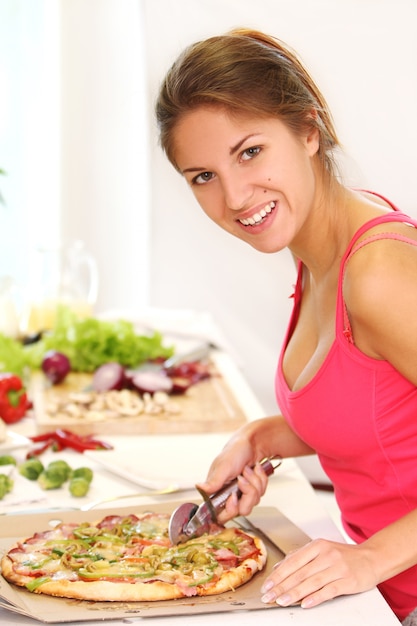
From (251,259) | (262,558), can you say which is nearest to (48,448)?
(262,558)

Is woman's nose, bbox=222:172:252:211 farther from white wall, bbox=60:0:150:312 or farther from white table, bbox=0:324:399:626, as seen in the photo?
white wall, bbox=60:0:150:312

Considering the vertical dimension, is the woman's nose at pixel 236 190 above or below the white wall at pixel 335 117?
above

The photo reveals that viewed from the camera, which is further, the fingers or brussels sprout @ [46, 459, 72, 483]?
brussels sprout @ [46, 459, 72, 483]

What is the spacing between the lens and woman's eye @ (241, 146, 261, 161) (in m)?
1.52

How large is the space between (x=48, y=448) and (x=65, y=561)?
79cm

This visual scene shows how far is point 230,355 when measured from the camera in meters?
3.31

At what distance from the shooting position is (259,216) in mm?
1562

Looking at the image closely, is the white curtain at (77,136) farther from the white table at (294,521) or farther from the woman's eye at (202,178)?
the woman's eye at (202,178)

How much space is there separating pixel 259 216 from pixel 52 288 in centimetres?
196

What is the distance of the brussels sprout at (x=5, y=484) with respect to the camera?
5.92 feet

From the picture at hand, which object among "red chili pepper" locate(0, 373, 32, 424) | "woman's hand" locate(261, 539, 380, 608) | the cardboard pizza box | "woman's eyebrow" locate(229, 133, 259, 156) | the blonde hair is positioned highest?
the blonde hair

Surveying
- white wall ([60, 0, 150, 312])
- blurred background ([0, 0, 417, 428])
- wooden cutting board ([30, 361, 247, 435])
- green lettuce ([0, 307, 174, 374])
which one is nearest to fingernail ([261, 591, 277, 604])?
wooden cutting board ([30, 361, 247, 435])

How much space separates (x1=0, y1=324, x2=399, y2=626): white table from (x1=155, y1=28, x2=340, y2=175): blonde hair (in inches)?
27.7

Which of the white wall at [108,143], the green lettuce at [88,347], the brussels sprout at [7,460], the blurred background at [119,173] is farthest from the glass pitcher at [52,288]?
the brussels sprout at [7,460]
